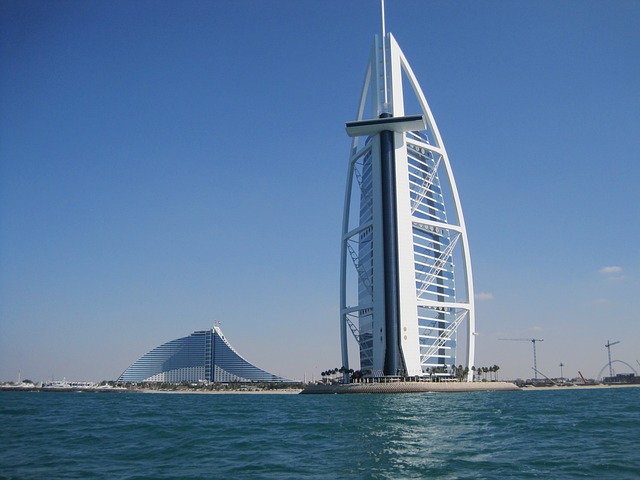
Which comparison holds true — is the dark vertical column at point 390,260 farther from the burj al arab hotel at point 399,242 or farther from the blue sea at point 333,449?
the blue sea at point 333,449

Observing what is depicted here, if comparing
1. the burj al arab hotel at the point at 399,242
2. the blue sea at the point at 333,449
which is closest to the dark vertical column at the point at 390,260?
the burj al arab hotel at the point at 399,242

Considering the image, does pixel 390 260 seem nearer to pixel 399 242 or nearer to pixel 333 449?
pixel 399 242

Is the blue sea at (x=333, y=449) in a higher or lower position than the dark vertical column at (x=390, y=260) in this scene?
lower

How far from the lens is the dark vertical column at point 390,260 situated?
98.4m

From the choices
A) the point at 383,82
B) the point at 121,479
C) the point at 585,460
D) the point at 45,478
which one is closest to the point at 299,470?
the point at 121,479

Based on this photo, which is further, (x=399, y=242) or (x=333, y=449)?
(x=399, y=242)

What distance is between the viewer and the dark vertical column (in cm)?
9844

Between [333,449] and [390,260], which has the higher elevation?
[390,260]

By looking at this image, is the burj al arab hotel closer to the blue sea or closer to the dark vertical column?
the dark vertical column

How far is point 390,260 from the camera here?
→ 100188 millimetres

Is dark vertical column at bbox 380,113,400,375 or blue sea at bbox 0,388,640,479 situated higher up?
dark vertical column at bbox 380,113,400,375

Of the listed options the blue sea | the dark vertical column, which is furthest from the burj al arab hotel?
the blue sea

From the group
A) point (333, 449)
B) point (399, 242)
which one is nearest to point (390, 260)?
point (399, 242)

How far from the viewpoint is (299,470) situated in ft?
61.0
